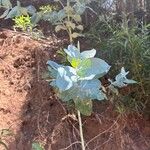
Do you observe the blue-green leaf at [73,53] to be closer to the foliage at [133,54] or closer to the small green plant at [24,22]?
the foliage at [133,54]

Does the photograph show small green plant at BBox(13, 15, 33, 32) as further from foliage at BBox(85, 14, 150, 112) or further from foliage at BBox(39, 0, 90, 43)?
foliage at BBox(85, 14, 150, 112)

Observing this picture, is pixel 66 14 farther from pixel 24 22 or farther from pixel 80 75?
pixel 80 75

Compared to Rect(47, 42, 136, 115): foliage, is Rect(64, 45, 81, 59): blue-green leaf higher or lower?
higher

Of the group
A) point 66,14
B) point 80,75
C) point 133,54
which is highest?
point 80,75

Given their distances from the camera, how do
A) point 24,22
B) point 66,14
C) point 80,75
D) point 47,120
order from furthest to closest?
1. point 24,22
2. point 47,120
3. point 66,14
4. point 80,75

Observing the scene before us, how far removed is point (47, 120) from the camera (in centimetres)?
224

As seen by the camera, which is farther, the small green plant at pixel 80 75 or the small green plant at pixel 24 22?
the small green plant at pixel 24 22

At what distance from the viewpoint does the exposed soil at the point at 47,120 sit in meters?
2.17

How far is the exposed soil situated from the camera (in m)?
2.17

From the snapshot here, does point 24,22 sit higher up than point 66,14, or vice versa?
point 66,14

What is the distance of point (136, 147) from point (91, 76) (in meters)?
0.85

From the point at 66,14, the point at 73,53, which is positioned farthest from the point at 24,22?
the point at 73,53

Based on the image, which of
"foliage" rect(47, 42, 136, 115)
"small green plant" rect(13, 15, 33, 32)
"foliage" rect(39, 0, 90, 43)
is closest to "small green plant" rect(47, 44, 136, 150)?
"foliage" rect(47, 42, 136, 115)

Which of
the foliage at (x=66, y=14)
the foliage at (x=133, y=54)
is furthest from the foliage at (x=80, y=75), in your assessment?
the foliage at (x=133, y=54)
